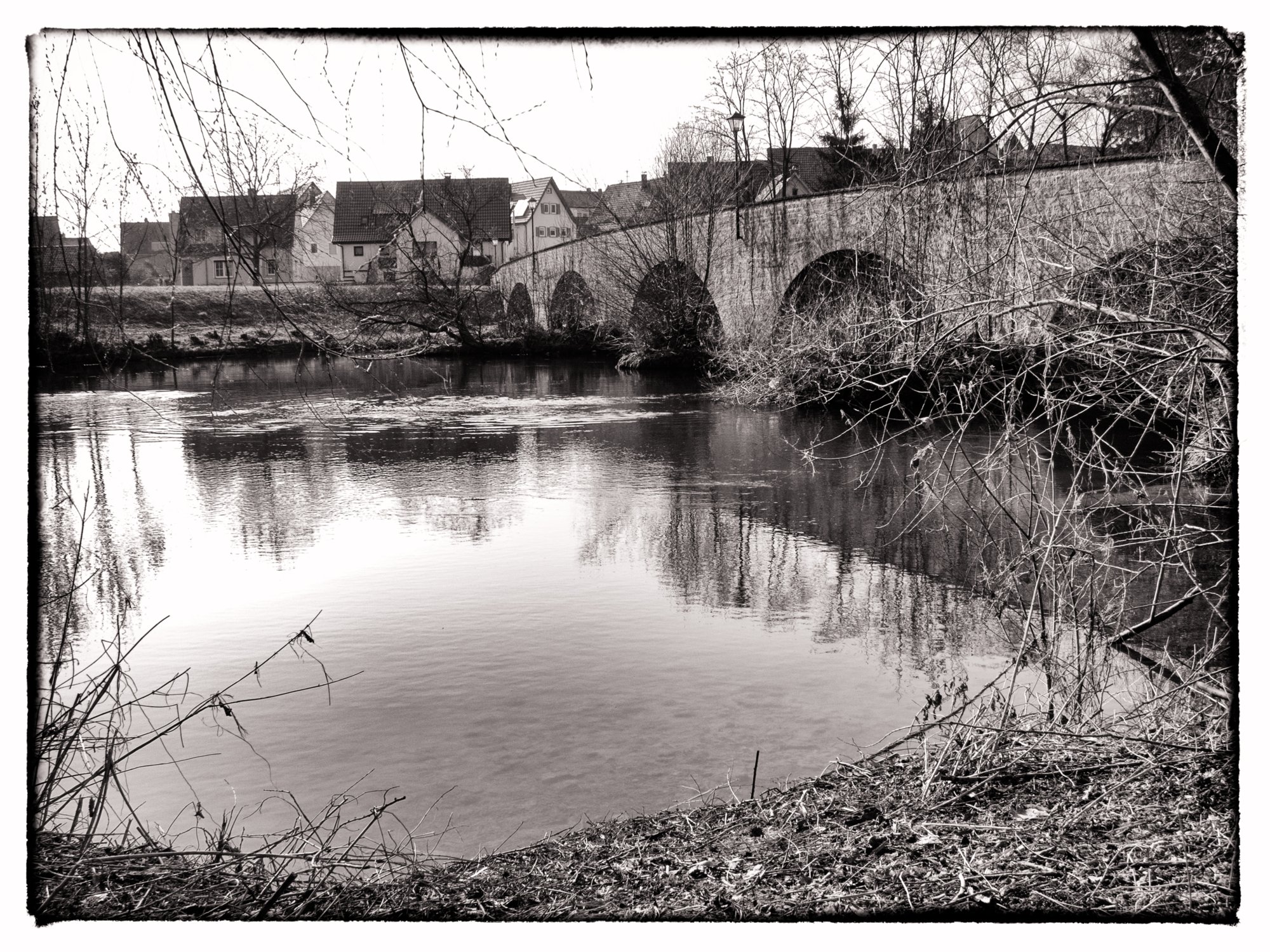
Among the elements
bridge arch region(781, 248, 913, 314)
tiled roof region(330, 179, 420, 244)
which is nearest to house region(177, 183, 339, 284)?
tiled roof region(330, 179, 420, 244)

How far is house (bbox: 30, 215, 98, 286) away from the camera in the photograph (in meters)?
2.64

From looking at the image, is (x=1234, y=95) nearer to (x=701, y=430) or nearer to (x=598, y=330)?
(x=701, y=430)

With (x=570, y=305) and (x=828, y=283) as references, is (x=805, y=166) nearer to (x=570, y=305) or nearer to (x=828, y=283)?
(x=828, y=283)

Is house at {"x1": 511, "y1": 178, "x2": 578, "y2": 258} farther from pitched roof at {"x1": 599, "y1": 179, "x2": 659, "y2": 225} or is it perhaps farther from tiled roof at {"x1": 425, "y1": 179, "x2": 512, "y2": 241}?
pitched roof at {"x1": 599, "y1": 179, "x2": 659, "y2": 225}

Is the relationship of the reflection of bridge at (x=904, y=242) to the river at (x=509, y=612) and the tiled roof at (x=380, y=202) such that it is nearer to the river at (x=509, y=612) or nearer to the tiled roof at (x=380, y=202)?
the tiled roof at (x=380, y=202)

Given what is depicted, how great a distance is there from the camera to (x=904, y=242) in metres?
7.26

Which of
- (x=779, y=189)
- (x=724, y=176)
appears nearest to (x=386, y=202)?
(x=724, y=176)

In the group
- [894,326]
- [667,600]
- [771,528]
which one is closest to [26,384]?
[894,326]

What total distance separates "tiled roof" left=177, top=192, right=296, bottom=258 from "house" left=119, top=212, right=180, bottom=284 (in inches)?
2.4

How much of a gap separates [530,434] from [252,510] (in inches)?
214

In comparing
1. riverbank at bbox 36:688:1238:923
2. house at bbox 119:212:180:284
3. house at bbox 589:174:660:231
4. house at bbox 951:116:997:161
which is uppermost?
house at bbox 589:174:660:231

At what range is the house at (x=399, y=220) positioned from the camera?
11.1 feet

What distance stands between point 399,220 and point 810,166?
1953 centimetres

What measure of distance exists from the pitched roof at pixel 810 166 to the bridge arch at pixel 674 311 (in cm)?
296
